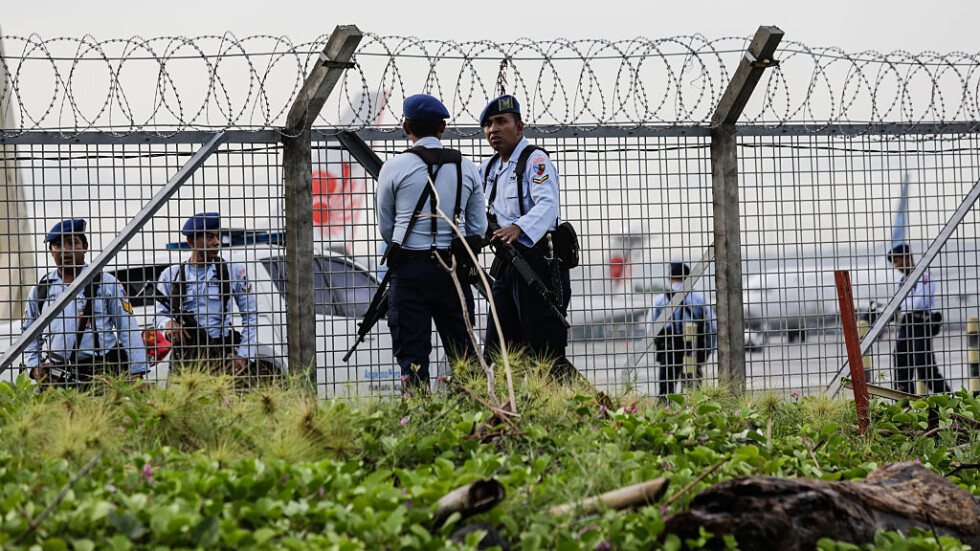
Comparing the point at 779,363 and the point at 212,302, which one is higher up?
the point at 212,302

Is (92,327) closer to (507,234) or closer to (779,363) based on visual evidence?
(507,234)

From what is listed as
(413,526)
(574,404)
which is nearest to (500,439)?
(574,404)

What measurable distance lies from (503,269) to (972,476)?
2.68 metres

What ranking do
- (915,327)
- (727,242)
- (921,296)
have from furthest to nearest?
(915,327) → (921,296) → (727,242)

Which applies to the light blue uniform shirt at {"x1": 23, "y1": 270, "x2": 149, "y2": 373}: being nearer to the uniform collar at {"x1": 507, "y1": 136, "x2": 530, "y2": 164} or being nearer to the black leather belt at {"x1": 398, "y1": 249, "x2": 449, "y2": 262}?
the black leather belt at {"x1": 398, "y1": 249, "x2": 449, "y2": 262}

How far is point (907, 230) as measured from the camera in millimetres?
7016

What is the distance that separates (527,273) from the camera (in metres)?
→ 5.40

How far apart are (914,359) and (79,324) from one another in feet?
19.1

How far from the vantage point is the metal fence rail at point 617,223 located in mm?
5727

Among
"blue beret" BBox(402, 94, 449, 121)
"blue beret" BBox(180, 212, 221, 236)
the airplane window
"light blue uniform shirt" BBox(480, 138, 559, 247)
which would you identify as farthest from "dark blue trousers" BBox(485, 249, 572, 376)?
the airplane window

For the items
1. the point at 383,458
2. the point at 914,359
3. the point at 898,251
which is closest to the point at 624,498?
the point at 383,458

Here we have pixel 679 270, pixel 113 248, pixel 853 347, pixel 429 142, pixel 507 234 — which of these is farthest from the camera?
pixel 679 270

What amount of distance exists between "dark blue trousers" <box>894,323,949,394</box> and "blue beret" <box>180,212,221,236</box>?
4894 millimetres

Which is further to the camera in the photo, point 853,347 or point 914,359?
point 914,359
